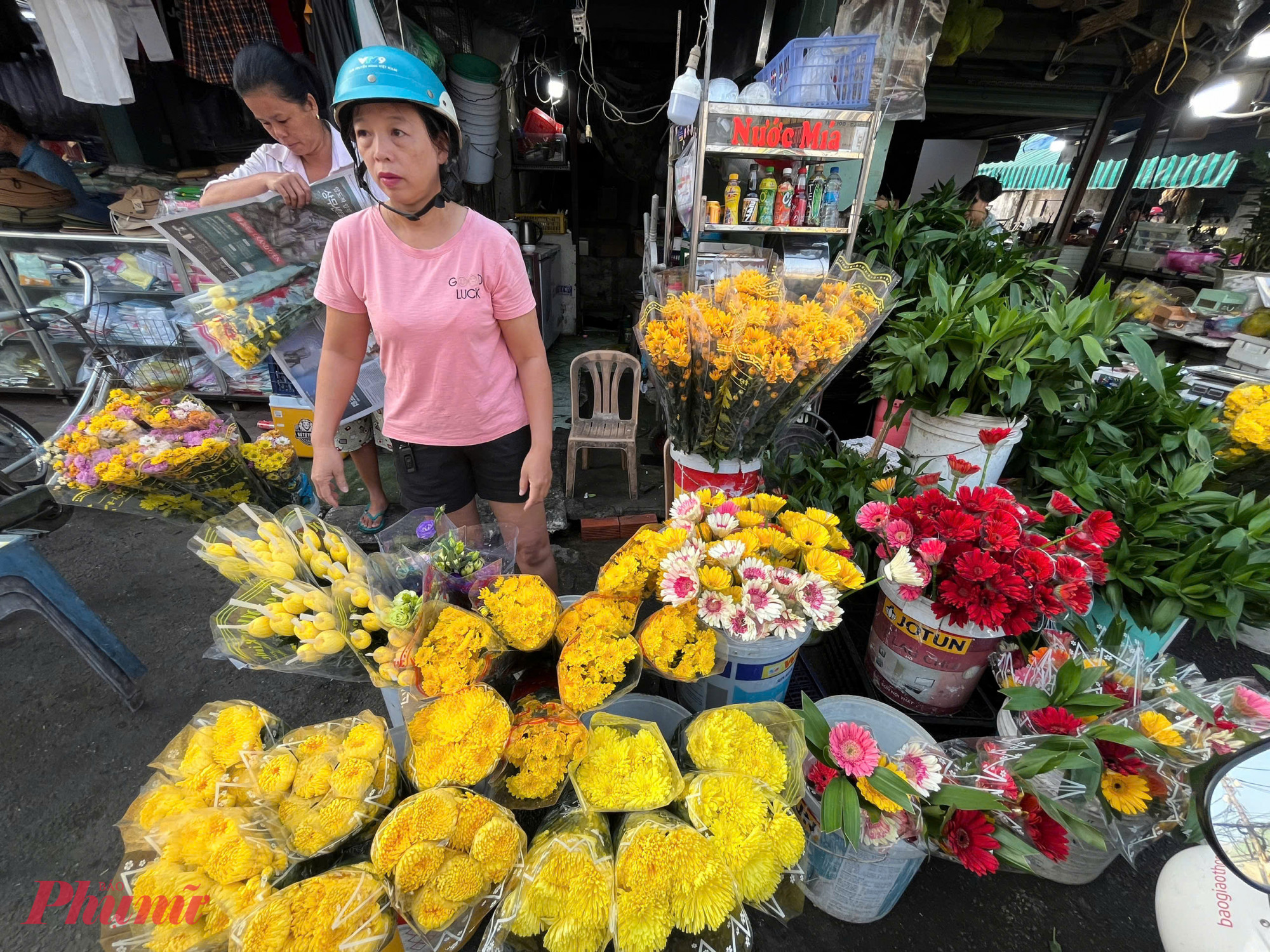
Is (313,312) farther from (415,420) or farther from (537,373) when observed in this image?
(537,373)

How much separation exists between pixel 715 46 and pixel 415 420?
18.9 ft

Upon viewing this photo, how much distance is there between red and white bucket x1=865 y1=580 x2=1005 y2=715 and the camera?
64.9 inches

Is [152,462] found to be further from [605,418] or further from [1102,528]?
[1102,528]

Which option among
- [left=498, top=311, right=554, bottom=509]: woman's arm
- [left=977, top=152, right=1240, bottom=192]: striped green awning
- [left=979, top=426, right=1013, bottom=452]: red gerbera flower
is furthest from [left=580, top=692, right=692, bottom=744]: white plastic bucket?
[left=977, top=152, right=1240, bottom=192]: striped green awning

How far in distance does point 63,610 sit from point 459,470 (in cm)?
164

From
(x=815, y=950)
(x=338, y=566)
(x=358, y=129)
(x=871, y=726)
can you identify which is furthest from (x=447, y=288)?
(x=815, y=950)

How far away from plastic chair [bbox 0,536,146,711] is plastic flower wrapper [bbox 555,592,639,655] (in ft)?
7.09

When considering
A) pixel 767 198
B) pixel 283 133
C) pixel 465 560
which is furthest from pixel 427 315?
pixel 767 198

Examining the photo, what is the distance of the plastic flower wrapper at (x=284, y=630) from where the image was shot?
1161 mm

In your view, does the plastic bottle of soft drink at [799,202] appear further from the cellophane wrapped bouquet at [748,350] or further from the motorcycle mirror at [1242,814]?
the motorcycle mirror at [1242,814]

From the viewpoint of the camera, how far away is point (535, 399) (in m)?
1.94

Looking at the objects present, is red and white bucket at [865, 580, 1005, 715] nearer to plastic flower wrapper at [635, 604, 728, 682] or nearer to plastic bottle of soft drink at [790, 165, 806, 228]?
plastic flower wrapper at [635, 604, 728, 682]

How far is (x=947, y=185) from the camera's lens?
4.05 metres

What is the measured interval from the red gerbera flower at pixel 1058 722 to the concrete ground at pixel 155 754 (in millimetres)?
846
